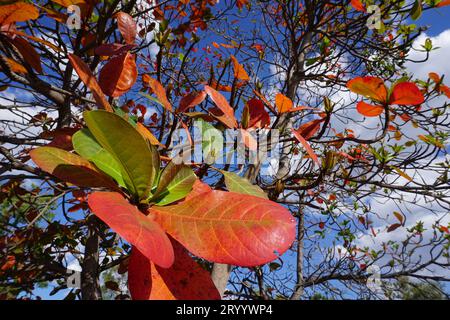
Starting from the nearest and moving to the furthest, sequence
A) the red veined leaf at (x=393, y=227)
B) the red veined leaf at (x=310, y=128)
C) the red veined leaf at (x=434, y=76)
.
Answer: the red veined leaf at (x=310, y=128) → the red veined leaf at (x=434, y=76) → the red veined leaf at (x=393, y=227)

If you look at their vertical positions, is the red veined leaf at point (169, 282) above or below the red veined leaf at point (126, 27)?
below

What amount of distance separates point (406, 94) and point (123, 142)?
702 millimetres

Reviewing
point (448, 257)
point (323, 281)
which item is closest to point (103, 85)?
→ point (323, 281)

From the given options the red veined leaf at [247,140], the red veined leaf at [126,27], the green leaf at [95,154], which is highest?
the red veined leaf at [126,27]

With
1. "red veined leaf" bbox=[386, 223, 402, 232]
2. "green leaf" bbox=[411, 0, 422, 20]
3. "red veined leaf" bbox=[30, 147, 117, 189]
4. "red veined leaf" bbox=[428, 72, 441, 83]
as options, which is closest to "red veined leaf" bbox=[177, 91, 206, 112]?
"red veined leaf" bbox=[30, 147, 117, 189]

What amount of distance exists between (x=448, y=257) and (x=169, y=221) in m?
3.17

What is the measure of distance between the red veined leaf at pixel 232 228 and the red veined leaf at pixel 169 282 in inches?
2.1

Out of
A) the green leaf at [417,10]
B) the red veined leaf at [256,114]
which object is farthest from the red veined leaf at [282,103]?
the green leaf at [417,10]

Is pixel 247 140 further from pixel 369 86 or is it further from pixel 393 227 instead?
pixel 393 227

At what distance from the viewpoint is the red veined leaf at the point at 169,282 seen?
39cm

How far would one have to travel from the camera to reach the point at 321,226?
10.1 feet

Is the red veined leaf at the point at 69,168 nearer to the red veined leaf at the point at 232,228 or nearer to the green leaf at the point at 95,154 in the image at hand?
the green leaf at the point at 95,154

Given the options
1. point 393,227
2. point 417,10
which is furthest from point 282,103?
point 393,227
